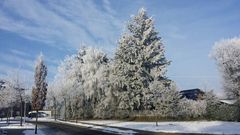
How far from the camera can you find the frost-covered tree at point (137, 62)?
63562 mm

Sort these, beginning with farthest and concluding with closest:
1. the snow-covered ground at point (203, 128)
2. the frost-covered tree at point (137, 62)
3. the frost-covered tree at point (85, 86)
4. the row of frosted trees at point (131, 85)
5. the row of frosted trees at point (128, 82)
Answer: the frost-covered tree at point (85, 86), the frost-covered tree at point (137, 62), the row of frosted trees at point (128, 82), the row of frosted trees at point (131, 85), the snow-covered ground at point (203, 128)

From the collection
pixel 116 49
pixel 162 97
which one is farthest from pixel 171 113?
pixel 116 49

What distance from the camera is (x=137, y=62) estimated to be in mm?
65438

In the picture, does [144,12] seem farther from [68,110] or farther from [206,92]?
[68,110]

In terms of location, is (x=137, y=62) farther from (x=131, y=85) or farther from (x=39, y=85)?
(x=39, y=85)

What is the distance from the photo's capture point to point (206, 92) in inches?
2149

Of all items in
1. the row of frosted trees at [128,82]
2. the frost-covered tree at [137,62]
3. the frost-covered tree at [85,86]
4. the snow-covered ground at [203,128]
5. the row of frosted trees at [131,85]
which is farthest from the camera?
the frost-covered tree at [85,86]

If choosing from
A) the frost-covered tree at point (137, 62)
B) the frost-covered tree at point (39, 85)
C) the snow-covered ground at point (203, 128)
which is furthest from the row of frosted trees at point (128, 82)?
the frost-covered tree at point (39, 85)

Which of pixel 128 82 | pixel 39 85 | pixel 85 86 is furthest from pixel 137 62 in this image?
pixel 39 85

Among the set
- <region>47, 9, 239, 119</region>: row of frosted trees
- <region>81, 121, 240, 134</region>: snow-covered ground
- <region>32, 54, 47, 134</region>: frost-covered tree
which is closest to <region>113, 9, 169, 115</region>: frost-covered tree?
<region>47, 9, 239, 119</region>: row of frosted trees

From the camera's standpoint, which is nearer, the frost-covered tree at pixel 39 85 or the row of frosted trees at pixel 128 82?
the frost-covered tree at pixel 39 85

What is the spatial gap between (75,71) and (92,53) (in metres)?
6.57

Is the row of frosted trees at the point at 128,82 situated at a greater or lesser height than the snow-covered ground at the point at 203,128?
greater

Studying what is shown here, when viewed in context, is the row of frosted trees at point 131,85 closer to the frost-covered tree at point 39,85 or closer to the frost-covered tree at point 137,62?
the frost-covered tree at point 137,62
